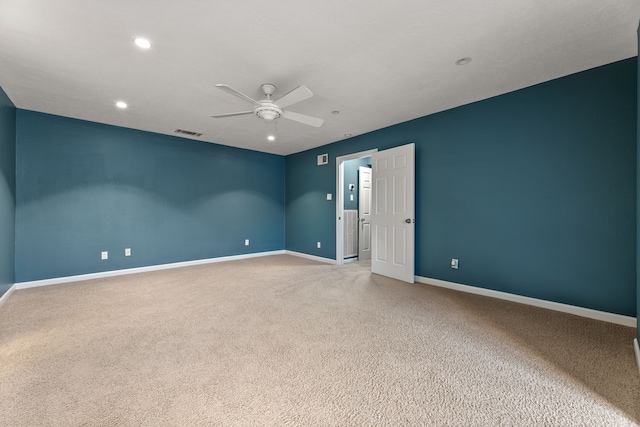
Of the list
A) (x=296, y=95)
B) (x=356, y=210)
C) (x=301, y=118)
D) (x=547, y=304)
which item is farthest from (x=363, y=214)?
(x=296, y=95)

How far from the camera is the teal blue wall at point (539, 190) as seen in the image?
2648mm

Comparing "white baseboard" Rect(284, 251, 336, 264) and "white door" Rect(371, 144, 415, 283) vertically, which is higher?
"white door" Rect(371, 144, 415, 283)

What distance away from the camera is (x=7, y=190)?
343 centimetres

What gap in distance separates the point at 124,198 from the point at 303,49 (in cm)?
409

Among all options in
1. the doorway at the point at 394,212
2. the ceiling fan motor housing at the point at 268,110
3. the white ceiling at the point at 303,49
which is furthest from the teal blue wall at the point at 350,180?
the ceiling fan motor housing at the point at 268,110

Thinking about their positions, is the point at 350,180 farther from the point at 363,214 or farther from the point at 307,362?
the point at 307,362

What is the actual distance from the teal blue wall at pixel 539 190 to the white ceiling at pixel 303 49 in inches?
12.1

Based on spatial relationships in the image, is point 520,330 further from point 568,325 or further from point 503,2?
point 503,2

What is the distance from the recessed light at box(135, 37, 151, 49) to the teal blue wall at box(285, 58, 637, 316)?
3513 millimetres

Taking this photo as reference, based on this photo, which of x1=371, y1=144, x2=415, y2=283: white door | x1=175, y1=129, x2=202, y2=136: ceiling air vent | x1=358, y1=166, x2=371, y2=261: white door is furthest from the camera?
x1=358, y1=166, x2=371, y2=261: white door

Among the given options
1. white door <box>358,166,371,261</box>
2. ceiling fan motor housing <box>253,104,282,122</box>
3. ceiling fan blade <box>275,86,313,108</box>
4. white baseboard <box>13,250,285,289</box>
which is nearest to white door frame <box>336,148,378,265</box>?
white door <box>358,166,371,261</box>

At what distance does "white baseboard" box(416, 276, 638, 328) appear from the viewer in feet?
8.61

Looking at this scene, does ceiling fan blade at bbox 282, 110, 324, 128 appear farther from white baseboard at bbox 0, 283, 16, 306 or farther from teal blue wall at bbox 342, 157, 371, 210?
white baseboard at bbox 0, 283, 16, 306

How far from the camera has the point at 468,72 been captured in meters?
2.82
